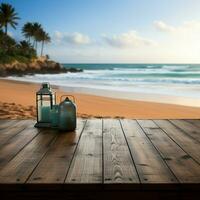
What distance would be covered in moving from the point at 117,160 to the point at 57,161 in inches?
8.9

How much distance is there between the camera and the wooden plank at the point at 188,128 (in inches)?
79.7

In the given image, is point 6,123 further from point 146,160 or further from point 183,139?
point 146,160

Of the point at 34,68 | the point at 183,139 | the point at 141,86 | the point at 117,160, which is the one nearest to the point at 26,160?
the point at 117,160

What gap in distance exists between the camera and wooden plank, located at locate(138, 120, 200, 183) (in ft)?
4.13

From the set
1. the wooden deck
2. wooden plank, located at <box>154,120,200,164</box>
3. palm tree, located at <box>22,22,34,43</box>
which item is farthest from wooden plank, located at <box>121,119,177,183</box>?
palm tree, located at <box>22,22,34,43</box>

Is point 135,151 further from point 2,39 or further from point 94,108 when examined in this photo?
point 2,39

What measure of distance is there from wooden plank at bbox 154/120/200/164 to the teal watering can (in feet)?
1.69

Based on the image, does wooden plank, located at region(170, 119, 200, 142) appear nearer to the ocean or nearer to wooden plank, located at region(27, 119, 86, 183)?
wooden plank, located at region(27, 119, 86, 183)

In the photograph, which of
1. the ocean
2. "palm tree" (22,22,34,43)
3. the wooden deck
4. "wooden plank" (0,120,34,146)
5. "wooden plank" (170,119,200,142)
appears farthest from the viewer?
"palm tree" (22,22,34,43)

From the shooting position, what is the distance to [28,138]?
1898mm

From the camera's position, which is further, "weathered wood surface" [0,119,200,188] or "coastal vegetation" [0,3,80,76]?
"coastal vegetation" [0,3,80,76]

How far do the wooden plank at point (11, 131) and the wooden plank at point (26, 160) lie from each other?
0.15m

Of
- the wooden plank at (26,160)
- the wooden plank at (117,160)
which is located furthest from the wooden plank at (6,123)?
the wooden plank at (117,160)
